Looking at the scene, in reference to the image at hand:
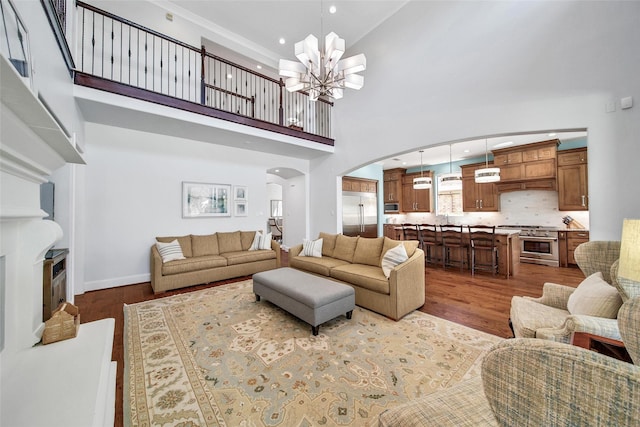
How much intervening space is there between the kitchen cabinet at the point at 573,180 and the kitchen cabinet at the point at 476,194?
4.39ft

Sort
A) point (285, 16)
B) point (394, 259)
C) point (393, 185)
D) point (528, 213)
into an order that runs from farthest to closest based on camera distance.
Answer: point (393, 185) → point (528, 213) → point (285, 16) → point (394, 259)

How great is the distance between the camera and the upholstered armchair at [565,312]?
135 centimetres

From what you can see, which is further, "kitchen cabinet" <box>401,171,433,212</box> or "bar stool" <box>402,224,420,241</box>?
"kitchen cabinet" <box>401,171,433,212</box>

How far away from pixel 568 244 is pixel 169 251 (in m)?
8.40

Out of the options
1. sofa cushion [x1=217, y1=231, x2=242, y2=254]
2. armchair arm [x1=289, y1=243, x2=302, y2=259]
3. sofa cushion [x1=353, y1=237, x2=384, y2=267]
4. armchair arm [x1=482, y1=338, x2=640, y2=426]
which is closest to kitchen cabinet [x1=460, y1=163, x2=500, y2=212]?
sofa cushion [x1=353, y1=237, x2=384, y2=267]

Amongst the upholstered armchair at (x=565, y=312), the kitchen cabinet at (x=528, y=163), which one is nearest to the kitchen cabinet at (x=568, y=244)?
the kitchen cabinet at (x=528, y=163)

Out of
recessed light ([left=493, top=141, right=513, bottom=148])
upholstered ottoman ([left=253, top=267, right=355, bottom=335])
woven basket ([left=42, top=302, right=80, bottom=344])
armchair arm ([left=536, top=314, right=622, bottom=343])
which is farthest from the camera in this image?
recessed light ([left=493, top=141, right=513, bottom=148])

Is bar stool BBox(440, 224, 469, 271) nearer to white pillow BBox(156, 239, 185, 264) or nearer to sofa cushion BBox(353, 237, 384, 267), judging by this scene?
sofa cushion BBox(353, 237, 384, 267)

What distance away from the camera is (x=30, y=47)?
162 cm

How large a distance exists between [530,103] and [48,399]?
4.78 meters

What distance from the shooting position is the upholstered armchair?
1352mm

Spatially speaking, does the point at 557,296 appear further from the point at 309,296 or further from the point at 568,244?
the point at 568,244

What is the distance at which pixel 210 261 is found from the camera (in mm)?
4184

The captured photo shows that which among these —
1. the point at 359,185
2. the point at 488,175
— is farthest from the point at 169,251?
the point at 488,175
